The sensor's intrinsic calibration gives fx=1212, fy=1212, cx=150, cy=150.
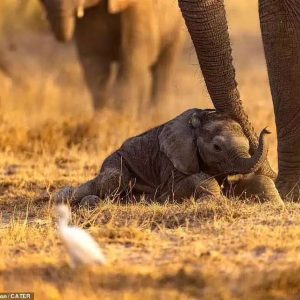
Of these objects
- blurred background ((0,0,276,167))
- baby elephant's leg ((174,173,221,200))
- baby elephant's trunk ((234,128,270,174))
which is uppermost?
baby elephant's trunk ((234,128,270,174))

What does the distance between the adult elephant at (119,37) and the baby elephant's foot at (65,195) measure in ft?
16.0

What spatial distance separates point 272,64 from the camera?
24.2ft

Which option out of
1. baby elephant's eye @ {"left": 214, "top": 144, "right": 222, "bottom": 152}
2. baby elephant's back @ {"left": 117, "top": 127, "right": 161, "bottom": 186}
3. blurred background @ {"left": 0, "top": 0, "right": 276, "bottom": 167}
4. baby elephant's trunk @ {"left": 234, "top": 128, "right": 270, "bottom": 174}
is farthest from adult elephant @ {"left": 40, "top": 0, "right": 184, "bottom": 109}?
baby elephant's trunk @ {"left": 234, "top": 128, "right": 270, "bottom": 174}

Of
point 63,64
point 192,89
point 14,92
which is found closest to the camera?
point 14,92

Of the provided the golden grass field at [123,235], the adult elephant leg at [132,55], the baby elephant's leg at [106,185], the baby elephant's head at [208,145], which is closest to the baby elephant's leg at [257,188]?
the baby elephant's head at [208,145]

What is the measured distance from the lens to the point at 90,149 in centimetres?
1019

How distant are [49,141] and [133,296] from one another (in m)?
5.54

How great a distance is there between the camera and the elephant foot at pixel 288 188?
7336 mm

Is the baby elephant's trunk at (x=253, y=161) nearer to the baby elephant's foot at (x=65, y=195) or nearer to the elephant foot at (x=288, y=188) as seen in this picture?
the elephant foot at (x=288, y=188)

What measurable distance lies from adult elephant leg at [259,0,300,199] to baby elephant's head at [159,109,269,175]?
1.20 feet

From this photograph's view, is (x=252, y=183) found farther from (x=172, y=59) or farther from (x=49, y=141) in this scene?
(x=172, y=59)

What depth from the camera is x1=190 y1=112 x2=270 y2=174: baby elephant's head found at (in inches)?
276

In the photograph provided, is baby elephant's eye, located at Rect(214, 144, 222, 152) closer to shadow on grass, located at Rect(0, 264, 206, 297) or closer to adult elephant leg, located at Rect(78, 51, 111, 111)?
shadow on grass, located at Rect(0, 264, 206, 297)

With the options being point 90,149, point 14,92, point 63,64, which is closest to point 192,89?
point 63,64
